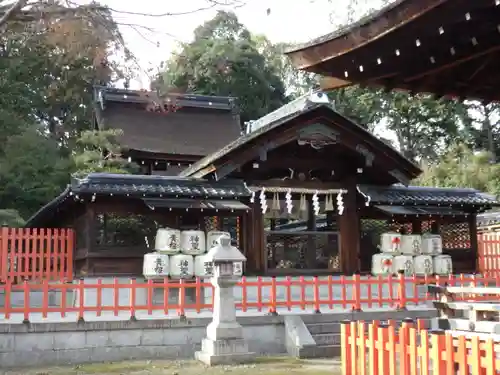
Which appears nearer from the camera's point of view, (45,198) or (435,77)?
(435,77)

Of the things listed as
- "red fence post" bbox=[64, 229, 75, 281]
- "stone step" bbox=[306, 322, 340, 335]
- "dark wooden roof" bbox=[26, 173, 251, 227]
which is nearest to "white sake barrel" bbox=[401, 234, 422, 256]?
"dark wooden roof" bbox=[26, 173, 251, 227]

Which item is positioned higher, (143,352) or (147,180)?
(147,180)

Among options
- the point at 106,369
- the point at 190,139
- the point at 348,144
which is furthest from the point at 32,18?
the point at 190,139

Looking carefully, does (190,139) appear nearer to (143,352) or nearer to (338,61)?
(143,352)

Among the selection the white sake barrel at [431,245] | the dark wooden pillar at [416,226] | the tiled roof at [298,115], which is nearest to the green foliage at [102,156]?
the tiled roof at [298,115]

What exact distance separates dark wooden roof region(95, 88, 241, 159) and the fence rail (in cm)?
867

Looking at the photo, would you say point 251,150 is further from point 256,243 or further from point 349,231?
point 349,231

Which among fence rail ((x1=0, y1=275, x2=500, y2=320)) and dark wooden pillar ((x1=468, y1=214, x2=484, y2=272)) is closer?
fence rail ((x1=0, y1=275, x2=500, y2=320))

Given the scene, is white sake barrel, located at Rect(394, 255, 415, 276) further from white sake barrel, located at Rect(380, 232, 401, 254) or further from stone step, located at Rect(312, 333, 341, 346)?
stone step, located at Rect(312, 333, 341, 346)

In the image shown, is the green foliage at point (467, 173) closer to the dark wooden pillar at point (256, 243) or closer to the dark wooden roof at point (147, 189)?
the dark wooden pillar at point (256, 243)

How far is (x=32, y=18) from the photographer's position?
7.24 metres

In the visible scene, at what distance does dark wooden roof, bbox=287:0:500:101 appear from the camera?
435 centimetres

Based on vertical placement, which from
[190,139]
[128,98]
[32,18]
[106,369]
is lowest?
[106,369]

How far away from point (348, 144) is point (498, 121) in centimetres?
2874
